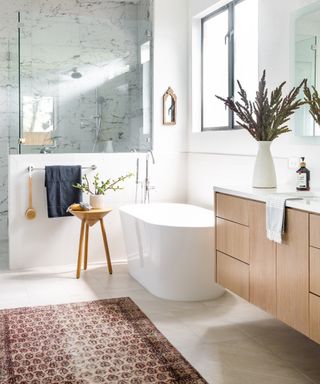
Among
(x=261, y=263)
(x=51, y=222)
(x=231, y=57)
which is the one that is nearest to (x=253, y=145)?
(x=231, y=57)

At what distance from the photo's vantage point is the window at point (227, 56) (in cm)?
441

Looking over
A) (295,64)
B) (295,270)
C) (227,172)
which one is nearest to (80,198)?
(227,172)

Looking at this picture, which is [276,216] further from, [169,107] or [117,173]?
[169,107]

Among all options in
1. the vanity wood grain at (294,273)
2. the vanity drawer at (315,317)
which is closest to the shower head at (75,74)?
the vanity wood grain at (294,273)

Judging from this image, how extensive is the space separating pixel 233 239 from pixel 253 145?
46.0 inches

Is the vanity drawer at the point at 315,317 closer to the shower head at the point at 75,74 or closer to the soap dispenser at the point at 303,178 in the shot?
the soap dispenser at the point at 303,178

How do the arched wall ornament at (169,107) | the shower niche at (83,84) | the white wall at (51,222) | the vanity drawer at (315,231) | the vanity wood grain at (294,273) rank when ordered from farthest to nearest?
the arched wall ornament at (169,107)
the shower niche at (83,84)
the white wall at (51,222)
the vanity wood grain at (294,273)
the vanity drawer at (315,231)

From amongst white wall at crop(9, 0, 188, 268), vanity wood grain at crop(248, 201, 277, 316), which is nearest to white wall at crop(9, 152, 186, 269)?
white wall at crop(9, 0, 188, 268)

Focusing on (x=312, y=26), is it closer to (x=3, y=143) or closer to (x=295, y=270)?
(x=295, y=270)

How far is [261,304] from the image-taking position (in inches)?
111

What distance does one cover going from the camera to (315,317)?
2.35 metres

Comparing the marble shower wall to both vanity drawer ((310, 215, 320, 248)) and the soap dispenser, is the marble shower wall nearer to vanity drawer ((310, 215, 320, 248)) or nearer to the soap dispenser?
the soap dispenser

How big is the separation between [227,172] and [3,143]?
102 inches

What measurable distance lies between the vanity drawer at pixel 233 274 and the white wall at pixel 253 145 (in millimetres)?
720
